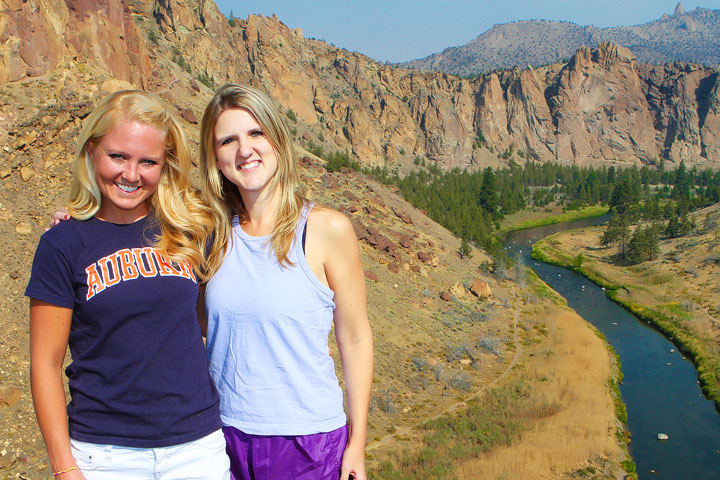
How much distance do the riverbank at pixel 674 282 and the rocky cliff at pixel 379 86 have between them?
35673mm

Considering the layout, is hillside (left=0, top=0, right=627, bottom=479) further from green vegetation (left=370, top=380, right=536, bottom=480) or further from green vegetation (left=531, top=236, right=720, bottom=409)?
green vegetation (left=531, top=236, right=720, bottom=409)

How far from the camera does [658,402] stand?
26531mm

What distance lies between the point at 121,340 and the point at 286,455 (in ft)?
3.79

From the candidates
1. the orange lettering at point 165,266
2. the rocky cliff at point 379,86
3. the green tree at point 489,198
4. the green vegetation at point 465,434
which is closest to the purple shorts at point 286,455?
the orange lettering at point 165,266

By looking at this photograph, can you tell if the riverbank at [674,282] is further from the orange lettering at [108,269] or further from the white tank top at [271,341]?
the orange lettering at [108,269]

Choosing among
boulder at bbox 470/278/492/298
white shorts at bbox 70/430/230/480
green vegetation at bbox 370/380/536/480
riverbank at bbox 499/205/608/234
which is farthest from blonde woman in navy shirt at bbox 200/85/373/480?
riverbank at bbox 499/205/608/234

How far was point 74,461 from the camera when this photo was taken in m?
2.73

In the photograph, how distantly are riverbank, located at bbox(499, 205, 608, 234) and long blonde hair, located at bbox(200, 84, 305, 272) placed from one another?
7323 centimetres

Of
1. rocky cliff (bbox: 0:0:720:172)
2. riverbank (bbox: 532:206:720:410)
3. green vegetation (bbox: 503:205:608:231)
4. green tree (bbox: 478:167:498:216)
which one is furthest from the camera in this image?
green tree (bbox: 478:167:498:216)

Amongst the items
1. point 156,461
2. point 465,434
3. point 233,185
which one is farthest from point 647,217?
point 156,461

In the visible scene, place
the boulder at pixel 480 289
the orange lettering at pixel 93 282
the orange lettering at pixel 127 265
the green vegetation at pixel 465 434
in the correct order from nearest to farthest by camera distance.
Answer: the orange lettering at pixel 93 282 → the orange lettering at pixel 127 265 → the green vegetation at pixel 465 434 → the boulder at pixel 480 289

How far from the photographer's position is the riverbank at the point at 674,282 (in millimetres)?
32656

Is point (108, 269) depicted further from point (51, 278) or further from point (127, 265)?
point (51, 278)

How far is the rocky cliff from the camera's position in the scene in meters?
21.8
